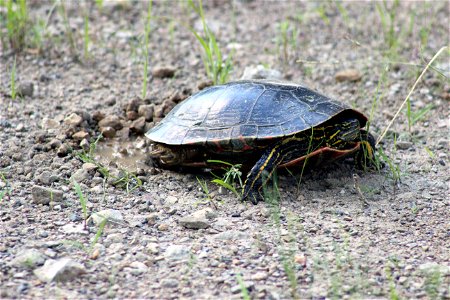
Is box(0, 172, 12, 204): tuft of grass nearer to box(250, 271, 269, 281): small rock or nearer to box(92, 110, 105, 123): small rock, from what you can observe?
box(92, 110, 105, 123): small rock

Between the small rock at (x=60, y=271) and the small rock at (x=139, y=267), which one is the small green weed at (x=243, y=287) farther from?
the small rock at (x=60, y=271)

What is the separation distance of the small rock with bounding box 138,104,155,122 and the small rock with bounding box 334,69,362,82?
1777 mm

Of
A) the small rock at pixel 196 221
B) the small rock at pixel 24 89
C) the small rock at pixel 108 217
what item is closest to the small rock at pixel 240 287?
the small rock at pixel 196 221

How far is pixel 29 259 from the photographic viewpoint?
115 inches

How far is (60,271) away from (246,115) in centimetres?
166

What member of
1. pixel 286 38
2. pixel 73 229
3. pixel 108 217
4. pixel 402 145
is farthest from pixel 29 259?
pixel 286 38

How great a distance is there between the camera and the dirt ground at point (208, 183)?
2885mm

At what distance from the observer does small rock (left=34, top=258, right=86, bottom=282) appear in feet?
9.18

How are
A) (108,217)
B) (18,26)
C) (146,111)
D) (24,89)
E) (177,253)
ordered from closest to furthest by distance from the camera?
(177,253) < (108,217) < (146,111) < (24,89) < (18,26)

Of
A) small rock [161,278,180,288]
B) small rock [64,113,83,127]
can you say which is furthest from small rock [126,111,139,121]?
small rock [161,278,180,288]

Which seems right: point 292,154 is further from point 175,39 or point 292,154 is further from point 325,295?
point 175,39

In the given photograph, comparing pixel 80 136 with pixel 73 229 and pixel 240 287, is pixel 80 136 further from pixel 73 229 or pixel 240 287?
pixel 240 287

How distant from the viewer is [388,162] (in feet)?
13.1

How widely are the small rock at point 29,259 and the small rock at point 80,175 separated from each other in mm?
1017
